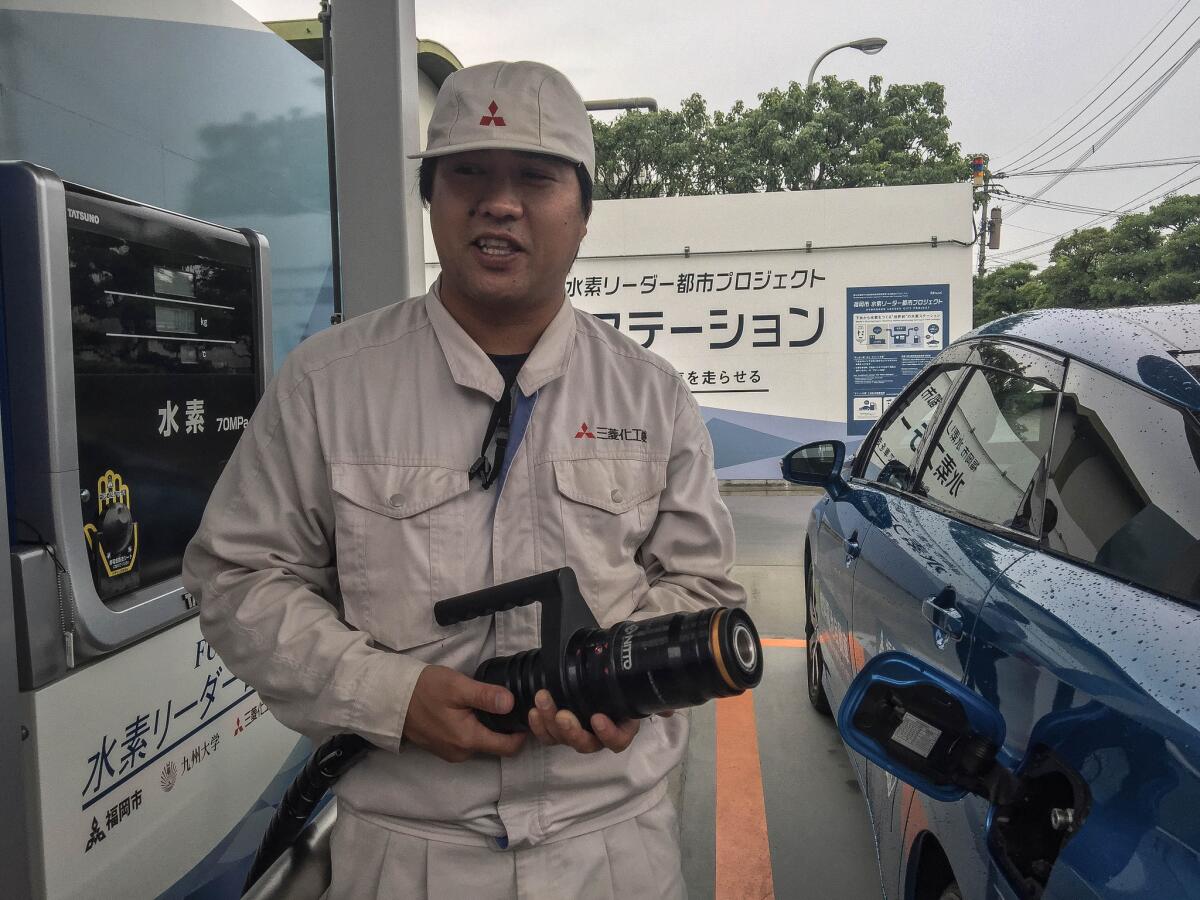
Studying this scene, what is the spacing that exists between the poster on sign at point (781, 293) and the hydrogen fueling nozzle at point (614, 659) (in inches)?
384

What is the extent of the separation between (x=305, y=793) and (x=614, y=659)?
3.12 ft

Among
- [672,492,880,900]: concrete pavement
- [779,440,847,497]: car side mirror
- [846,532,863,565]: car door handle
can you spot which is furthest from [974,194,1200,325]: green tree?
[846,532,863,565]: car door handle

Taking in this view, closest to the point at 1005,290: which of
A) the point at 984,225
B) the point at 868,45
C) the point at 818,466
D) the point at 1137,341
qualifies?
the point at 984,225

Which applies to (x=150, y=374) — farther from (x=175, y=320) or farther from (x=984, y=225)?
(x=984, y=225)

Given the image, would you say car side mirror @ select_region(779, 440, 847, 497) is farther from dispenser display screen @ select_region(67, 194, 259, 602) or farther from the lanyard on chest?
the lanyard on chest

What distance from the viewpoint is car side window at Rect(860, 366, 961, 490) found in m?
2.68

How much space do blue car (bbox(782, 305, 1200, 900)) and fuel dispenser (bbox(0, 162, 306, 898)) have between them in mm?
1296

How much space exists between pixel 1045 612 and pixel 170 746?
168cm

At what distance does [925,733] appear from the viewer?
1239 mm

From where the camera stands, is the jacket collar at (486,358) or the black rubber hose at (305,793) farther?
the black rubber hose at (305,793)

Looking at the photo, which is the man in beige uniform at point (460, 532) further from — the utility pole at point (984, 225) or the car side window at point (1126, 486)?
the utility pole at point (984, 225)

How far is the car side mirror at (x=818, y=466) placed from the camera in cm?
320

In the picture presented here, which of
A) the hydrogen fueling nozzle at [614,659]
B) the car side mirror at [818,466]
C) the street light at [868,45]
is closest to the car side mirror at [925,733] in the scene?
the hydrogen fueling nozzle at [614,659]

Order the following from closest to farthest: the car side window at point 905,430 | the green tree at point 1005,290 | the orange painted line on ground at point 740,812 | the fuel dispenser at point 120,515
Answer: the fuel dispenser at point 120,515 → the car side window at point 905,430 → the orange painted line on ground at point 740,812 → the green tree at point 1005,290
